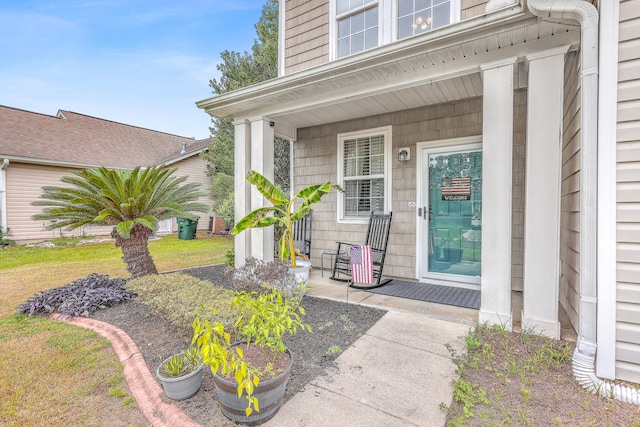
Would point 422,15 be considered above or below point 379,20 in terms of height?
below

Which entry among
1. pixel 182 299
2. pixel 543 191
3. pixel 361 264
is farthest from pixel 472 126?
pixel 182 299

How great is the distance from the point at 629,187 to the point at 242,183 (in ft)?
14.3

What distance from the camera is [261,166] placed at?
457 cm

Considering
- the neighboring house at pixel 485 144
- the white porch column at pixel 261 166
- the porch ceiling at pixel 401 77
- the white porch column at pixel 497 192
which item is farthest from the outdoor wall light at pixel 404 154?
the white porch column at pixel 261 166

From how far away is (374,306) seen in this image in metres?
3.64

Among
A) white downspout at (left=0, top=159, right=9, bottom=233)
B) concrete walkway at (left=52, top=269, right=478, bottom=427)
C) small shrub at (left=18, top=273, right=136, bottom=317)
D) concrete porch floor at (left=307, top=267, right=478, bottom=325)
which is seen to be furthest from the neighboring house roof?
concrete porch floor at (left=307, top=267, right=478, bottom=325)

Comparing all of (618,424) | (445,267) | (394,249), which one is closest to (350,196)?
(394,249)

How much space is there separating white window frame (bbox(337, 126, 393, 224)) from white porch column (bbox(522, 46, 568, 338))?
94.1 inches

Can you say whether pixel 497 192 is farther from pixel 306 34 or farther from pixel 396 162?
pixel 306 34

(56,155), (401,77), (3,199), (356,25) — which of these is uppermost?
(356,25)

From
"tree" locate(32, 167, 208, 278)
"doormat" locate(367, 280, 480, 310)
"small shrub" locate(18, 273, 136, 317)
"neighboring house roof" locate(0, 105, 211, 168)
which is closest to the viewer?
"small shrub" locate(18, 273, 136, 317)

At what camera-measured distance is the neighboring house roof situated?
1026cm

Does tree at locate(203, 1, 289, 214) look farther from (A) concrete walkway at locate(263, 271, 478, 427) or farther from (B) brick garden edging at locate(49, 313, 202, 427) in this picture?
(A) concrete walkway at locate(263, 271, 478, 427)

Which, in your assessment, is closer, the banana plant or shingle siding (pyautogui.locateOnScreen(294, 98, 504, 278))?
the banana plant
